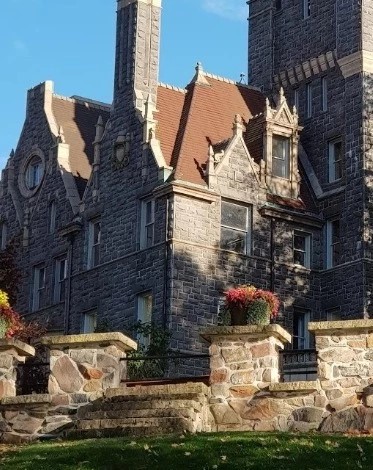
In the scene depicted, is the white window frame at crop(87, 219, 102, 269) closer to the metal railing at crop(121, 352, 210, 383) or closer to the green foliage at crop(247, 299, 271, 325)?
the metal railing at crop(121, 352, 210, 383)

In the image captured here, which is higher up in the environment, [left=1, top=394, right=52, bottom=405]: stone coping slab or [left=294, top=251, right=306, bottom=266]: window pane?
[left=294, top=251, right=306, bottom=266]: window pane

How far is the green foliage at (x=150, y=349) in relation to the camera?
39875mm

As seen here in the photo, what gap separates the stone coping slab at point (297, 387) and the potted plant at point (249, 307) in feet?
4.99

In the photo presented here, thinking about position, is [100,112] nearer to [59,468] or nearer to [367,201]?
[367,201]

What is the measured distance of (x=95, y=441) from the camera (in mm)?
23594

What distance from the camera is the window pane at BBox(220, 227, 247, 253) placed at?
4659 centimetres

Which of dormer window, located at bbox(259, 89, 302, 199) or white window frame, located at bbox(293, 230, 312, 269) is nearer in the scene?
white window frame, located at bbox(293, 230, 312, 269)

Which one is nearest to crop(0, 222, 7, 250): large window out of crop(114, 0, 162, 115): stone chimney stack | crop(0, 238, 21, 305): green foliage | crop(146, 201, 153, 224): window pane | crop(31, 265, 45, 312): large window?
crop(31, 265, 45, 312): large window

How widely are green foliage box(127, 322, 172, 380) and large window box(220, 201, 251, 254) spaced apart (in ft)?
13.2

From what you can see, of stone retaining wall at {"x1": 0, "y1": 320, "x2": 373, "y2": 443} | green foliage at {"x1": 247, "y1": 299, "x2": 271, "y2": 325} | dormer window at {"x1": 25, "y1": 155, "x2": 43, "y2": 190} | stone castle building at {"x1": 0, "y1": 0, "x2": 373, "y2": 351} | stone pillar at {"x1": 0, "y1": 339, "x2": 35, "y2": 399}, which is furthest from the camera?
dormer window at {"x1": 25, "y1": 155, "x2": 43, "y2": 190}

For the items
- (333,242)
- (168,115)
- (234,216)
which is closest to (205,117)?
(168,115)

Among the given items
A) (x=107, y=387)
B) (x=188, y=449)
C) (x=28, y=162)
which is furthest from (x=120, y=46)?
(x=188, y=449)

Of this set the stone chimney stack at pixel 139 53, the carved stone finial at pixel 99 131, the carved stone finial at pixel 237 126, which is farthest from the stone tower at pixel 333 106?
the carved stone finial at pixel 99 131

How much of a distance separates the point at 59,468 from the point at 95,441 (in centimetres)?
218
